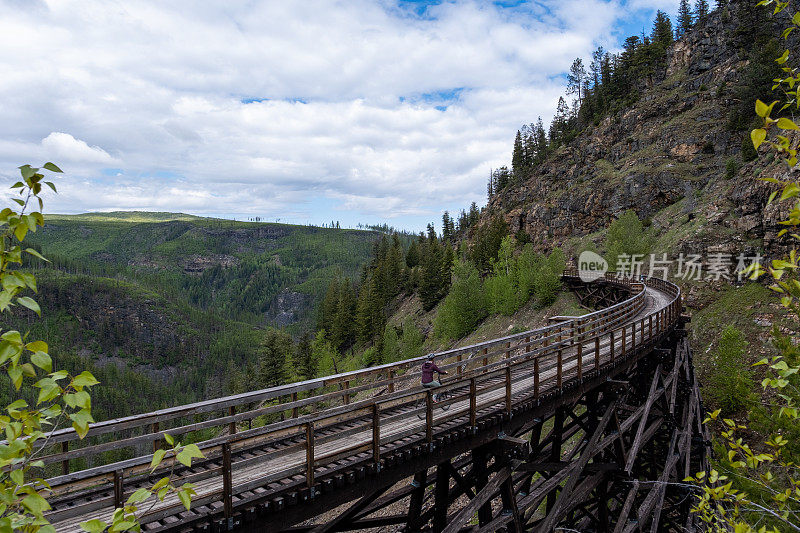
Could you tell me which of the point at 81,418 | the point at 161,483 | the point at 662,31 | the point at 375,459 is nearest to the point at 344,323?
the point at 375,459

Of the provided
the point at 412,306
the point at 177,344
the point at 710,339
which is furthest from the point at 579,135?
the point at 177,344

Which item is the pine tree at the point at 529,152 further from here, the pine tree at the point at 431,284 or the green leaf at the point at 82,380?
the green leaf at the point at 82,380

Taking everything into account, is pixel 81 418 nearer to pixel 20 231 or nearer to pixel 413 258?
pixel 20 231

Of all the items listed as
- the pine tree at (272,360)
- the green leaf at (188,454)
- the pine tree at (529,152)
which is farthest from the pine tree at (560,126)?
the green leaf at (188,454)

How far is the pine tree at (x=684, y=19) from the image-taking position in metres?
80.5

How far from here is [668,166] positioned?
180 ft

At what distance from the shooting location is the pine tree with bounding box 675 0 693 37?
80500mm

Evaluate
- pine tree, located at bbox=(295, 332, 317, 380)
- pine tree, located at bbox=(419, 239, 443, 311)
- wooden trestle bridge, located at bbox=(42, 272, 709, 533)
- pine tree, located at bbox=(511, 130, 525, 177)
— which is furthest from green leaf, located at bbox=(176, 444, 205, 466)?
pine tree, located at bbox=(511, 130, 525, 177)

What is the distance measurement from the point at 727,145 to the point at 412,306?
47802mm

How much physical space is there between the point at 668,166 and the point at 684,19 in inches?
1937

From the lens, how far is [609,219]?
191 feet

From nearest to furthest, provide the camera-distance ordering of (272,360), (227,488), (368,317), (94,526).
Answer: (94,526) → (227,488) → (272,360) → (368,317)

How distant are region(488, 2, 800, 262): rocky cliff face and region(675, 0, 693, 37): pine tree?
11318mm

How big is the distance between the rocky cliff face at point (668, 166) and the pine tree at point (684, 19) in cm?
1132
